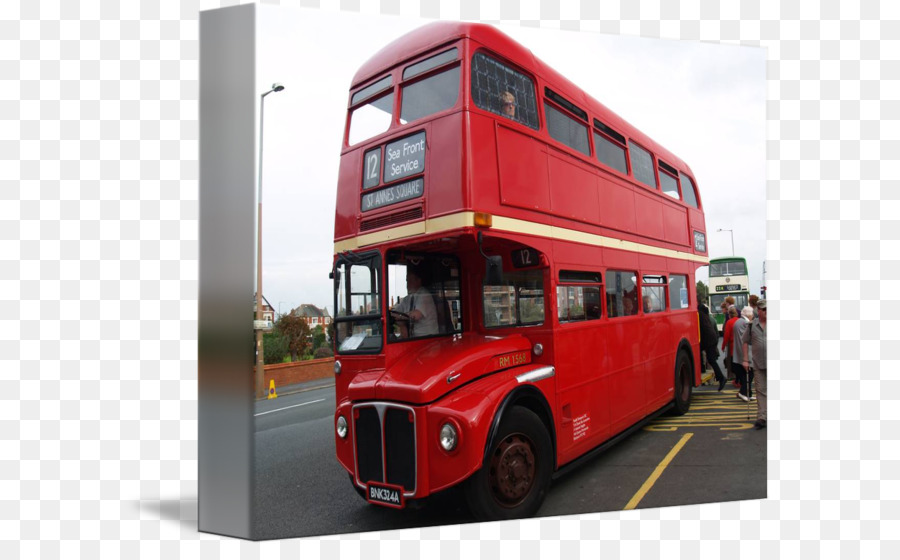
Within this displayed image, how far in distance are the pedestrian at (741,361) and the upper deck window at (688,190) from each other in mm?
1893

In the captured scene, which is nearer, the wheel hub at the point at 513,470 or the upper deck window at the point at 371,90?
the wheel hub at the point at 513,470

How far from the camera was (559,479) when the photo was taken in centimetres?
499

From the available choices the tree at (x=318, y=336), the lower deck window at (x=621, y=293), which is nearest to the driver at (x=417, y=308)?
the tree at (x=318, y=336)

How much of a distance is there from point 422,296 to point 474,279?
661mm

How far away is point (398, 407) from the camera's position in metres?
3.91

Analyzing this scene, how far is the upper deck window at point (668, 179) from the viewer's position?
7.36 metres

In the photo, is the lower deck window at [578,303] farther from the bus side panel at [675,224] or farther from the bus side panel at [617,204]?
the bus side panel at [675,224]

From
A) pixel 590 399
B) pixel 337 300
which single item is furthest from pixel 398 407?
pixel 590 399

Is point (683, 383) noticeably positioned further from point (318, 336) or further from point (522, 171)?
point (318, 336)

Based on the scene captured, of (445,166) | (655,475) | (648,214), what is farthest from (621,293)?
(445,166)

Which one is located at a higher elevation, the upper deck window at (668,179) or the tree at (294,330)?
the upper deck window at (668,179)

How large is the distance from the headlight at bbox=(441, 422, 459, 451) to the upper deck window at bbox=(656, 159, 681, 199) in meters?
5.05

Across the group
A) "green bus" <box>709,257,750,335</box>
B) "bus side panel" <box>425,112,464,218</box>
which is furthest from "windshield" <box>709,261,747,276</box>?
"bus side panel" <box>425,112,464,218</box>

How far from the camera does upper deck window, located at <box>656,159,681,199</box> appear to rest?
7359mm
